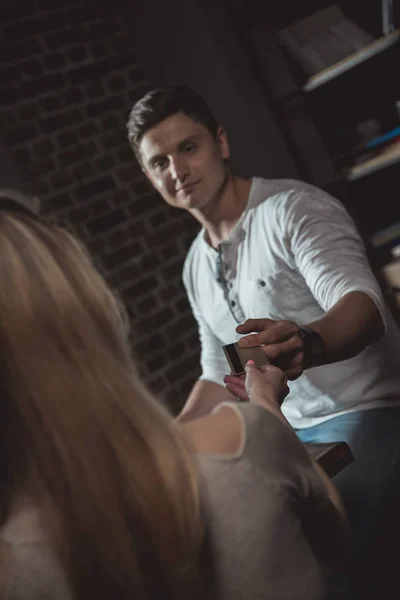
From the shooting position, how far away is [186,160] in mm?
1835

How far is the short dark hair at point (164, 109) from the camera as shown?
184cm

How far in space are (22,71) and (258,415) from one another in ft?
6.98

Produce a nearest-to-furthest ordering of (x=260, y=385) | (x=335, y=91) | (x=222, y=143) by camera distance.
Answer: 1. (x=260, y=385)
2. (x=222, y=143)
3. (x=335, y=91)

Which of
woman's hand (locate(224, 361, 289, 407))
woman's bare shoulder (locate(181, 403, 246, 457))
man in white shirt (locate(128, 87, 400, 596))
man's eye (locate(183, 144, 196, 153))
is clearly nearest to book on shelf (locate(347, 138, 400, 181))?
man in white shirt (locate(128, 87, 400, 596))

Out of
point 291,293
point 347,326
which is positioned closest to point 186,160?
point 291,293

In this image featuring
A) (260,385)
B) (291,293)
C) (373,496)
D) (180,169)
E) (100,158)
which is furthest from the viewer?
(100,158)

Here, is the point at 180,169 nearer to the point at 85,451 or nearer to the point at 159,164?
the point at 159,164

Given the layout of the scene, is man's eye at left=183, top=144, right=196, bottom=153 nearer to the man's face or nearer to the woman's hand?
the man's face

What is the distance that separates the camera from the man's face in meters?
1.83

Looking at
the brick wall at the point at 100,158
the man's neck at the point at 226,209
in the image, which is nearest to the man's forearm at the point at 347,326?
the man's neck at the point at 226,209

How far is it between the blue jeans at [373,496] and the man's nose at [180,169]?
0.89 metres

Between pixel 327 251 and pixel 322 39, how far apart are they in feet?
3.78

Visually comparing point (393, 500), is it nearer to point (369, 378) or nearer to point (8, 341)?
point (369, 378)

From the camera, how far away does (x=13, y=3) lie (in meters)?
2.49
